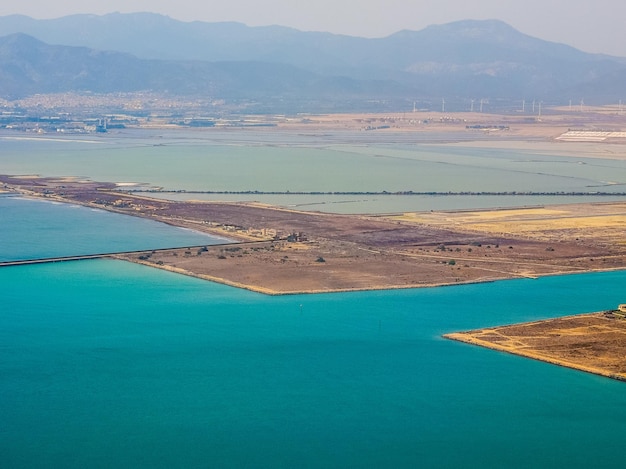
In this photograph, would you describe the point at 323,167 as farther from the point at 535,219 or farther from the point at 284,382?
the point at 284,382

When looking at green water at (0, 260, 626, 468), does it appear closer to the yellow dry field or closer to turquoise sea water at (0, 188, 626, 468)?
turquoise sea water at (0, 188, 626, 468)

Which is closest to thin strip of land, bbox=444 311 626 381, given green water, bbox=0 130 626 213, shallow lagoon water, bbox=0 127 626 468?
shallow lagoon water, bbox=0 127 626 468

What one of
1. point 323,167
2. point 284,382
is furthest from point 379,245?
point 323,167

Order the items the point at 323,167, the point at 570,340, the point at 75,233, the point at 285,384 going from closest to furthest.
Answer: the point at 285,384, the point at 570,340, the point at 75,233, the point at 323,167

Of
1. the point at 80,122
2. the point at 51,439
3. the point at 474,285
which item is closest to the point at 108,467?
the point at 51,439

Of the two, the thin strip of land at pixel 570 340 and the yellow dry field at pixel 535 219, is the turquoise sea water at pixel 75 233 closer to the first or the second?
the yellow dry field at pixel 535 219

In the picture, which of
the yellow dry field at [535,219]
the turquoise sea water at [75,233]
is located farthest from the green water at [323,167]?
the turquoise sea water at [75,233]

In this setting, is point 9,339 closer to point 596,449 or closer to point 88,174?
point 596,449
